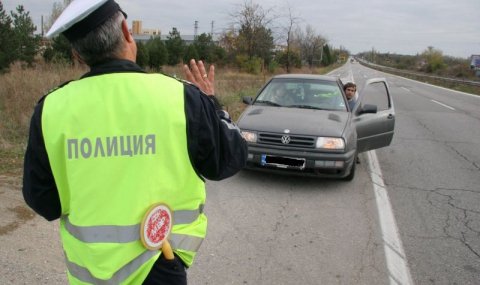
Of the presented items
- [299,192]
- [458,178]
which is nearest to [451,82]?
[458,178]

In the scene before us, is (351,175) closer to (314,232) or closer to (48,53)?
(314,232)

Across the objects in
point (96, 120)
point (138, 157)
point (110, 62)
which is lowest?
point (138, 157)

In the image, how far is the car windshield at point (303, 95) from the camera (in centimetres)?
628

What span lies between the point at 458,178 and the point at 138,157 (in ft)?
20.3

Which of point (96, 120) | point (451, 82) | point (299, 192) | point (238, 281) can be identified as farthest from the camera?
point (451, 82)

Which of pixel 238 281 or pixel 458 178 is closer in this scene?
pixel 238 281

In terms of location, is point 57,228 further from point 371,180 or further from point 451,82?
point 451,82

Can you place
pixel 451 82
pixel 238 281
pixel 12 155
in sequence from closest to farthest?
1. pixel 238 281
2. pixel 12 155
3. pixel 451 82

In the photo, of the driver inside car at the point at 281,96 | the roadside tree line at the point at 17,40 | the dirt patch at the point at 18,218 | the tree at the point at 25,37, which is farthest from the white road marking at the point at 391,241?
the tree at the point at 25,37

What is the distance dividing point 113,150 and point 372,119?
18.2ft

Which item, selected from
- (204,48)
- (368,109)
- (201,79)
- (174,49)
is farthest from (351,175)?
(204,48)

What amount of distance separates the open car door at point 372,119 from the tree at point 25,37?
1809cm

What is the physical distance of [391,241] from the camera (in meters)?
3.79

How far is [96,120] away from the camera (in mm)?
1263
